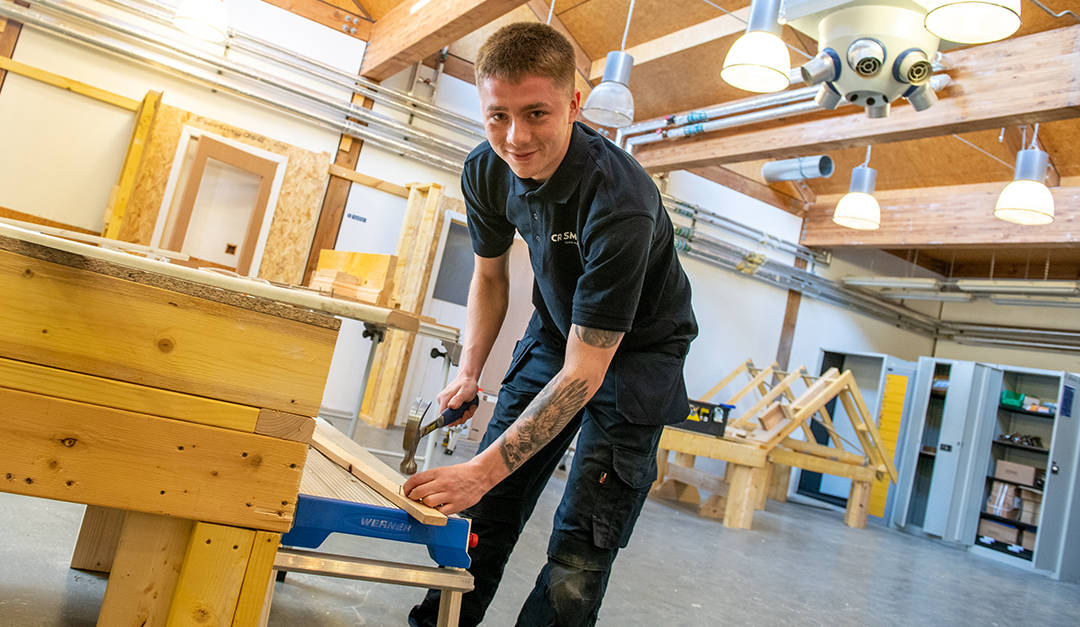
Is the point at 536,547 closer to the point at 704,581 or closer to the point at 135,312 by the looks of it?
the point at 704,581

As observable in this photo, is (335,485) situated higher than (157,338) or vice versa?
(157,338)

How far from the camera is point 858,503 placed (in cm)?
702

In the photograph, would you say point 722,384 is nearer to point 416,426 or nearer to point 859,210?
point 859,210

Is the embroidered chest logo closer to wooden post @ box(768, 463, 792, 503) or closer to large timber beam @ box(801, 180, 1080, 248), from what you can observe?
large timber beam @ box(801, 180, 1080, 248)

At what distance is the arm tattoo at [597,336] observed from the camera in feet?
4.75

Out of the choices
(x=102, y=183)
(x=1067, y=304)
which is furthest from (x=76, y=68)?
(x=1067, y=304)

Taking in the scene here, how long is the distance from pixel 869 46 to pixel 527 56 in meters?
2.81

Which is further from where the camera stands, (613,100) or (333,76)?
(333,76)

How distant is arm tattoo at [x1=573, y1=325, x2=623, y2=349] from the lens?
1.45 m

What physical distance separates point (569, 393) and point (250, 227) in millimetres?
5283

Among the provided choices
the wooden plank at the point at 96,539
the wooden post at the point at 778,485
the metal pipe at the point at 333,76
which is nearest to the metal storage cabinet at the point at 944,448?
the wooden post at the point at 778,485

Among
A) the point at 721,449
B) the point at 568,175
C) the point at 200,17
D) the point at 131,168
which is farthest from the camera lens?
the point at 131,168

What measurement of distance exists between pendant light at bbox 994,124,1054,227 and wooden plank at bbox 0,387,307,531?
530 centimetres

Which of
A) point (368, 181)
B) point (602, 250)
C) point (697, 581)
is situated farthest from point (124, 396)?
point (368, 181)
